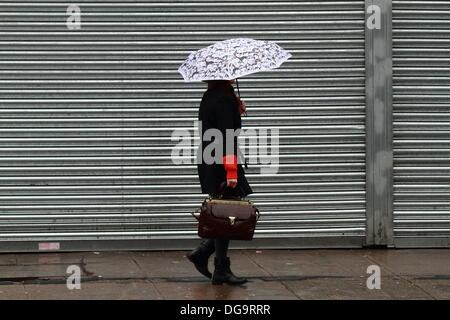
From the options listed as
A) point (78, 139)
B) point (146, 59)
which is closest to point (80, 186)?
point (78, 139)

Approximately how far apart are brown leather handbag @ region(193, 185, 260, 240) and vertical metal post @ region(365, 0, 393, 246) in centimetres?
285

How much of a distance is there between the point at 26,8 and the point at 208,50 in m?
2.87

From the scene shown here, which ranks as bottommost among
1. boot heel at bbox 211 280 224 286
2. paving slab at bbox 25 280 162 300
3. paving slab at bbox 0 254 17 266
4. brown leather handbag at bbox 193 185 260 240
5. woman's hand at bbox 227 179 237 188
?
paving slab at bbox 25 280 162 300

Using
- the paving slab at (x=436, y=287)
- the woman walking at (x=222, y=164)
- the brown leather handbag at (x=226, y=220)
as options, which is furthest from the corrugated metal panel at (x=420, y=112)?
the brown leather handbag at (x=226, y=220)

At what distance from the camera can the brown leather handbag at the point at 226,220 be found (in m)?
8.78

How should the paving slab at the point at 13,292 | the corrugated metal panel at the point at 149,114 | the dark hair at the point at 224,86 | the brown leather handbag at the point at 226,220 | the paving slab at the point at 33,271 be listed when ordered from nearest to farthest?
the paving slab at the point at 13,292, the brown leather handbag at the point at 226,220, the dark hair at the point at 224,86, the paving slab at the point at 33,271, the corrugated metal panel at the point at 149,114

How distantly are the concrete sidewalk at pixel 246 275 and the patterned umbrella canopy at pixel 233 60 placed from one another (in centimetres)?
→ 194

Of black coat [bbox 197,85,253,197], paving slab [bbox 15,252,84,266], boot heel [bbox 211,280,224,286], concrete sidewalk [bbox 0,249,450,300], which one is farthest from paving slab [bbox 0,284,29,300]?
black coat [bbox 197,85,253,197]

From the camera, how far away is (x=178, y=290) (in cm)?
898

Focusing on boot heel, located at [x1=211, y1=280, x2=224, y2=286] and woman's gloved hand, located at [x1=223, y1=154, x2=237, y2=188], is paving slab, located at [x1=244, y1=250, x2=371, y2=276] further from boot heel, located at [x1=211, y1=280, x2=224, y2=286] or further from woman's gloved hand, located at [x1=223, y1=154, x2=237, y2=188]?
woman's gloved hand, located at [x1=223, y1=154, x2=237, y2=188]

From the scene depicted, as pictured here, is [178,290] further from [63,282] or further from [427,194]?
[427,194]

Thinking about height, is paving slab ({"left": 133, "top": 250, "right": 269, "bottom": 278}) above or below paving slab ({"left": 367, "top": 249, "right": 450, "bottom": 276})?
above

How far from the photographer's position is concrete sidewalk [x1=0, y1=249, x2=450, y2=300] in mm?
8852

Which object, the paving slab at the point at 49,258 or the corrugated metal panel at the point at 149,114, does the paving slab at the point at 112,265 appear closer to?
the paving slab at the point at 49,258
